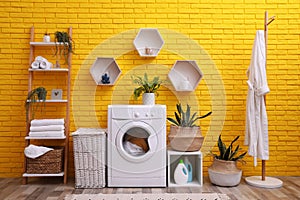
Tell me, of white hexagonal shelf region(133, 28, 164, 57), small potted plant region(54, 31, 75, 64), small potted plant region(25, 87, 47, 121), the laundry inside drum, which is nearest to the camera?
the laundry inside drum

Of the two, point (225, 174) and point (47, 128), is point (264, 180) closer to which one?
point (225, 174)

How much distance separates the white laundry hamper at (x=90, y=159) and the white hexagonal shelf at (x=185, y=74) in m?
1.14

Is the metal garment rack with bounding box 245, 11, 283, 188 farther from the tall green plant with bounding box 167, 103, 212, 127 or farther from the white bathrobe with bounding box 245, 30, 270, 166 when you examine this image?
the tall green plant with bounding box 167, 103, 212, 127

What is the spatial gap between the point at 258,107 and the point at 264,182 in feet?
2.77

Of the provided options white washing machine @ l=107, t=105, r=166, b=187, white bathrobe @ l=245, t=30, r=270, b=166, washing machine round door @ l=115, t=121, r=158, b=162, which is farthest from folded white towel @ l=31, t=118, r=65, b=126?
white bathrobe @ l=245, t=30, r=270, b=166

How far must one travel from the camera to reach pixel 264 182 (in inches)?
143

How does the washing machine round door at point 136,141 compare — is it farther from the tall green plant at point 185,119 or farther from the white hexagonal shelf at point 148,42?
the white hexagonal shelf at point 148,42

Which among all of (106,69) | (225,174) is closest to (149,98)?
(106,69)

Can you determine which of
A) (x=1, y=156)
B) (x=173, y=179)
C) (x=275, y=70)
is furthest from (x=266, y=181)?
(x=1, y=156)

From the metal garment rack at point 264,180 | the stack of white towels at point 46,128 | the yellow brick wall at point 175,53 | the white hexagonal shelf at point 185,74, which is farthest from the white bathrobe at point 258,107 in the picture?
the stack of white towels at point 46,128

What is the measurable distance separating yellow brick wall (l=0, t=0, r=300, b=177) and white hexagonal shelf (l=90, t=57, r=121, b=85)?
0.25 feet

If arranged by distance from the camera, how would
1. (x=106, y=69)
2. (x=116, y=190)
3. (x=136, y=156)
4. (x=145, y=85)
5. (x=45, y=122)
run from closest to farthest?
(x=116, y=190) → (x=136, y=156) → (x=45, y=122) → (x=145, y=85) → (x=106, y=69)

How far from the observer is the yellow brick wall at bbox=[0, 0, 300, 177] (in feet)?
13.2

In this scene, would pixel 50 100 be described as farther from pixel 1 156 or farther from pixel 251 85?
pixel 251 85
